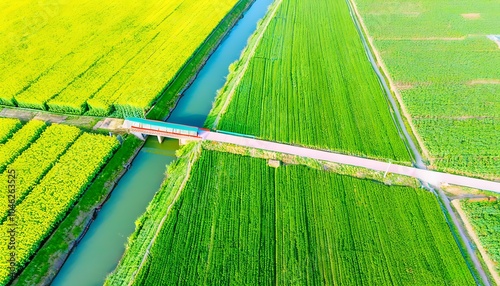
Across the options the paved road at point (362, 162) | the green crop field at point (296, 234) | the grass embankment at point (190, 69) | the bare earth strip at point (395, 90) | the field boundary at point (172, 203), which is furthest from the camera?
the grass embankment at point (190, 69)

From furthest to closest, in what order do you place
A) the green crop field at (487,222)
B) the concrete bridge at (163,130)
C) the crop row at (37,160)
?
the concrete bridge at (163,130)
the crop row at (37,160)
the green crop field at (487,222)

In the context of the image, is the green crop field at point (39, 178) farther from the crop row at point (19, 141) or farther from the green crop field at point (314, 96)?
the green crop field at point (314, 96)

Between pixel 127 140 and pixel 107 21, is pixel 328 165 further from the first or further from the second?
pixel 107 21

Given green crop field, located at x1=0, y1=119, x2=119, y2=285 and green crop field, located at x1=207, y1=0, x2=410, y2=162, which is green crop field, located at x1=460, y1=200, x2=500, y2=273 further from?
green crop field, located at x1=0, y1=119, x2=119, y2=285

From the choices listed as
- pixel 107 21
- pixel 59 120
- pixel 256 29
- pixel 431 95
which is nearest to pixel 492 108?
pixel 431 95

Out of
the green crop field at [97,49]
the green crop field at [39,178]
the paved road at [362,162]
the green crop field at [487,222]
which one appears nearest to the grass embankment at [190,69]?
the green crop field at [97,49]

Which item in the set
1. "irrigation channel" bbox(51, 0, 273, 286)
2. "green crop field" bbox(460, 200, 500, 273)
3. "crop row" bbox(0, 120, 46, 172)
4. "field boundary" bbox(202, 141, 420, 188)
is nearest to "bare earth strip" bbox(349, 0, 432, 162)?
"field boundary" bbox(202, 141, 420, 188)
